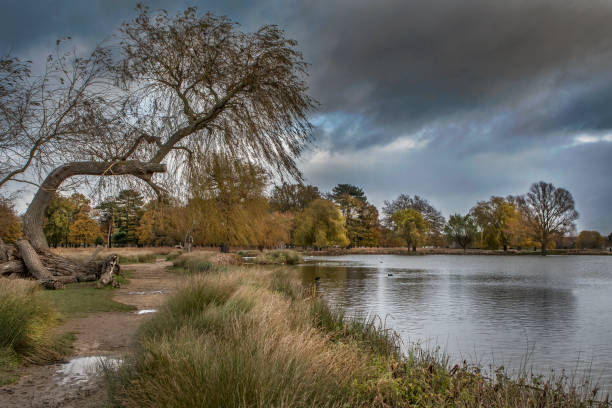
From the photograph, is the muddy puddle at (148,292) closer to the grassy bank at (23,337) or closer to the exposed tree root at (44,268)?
the exposed tree root at (44,268)

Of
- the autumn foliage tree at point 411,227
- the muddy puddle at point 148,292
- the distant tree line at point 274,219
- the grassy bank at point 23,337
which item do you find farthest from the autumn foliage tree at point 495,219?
the grassy bank at point 23,337

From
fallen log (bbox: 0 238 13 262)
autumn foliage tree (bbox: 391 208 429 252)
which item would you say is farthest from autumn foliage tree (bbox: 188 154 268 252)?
autumn foliage tree (bbox: 391 208 429 252)

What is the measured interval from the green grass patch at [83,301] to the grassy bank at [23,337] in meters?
2.04

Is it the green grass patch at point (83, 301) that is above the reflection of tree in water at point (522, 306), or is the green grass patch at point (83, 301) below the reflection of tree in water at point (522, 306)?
above

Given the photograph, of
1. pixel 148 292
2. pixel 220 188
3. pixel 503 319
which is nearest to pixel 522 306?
pixel 503 319

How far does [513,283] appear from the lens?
67.4 ft

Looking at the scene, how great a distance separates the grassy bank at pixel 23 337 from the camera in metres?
4.10

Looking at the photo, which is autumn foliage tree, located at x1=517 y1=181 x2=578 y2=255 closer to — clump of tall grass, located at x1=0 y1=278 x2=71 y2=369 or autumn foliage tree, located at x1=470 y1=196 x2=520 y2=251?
autumn foliage tree, located at x1=470 y1=196 x2=520 y2=251

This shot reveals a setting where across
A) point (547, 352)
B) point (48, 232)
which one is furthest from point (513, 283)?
point (48, 232)

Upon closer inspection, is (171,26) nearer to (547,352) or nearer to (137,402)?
(137,402)

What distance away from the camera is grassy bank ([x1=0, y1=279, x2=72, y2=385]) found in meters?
4.10

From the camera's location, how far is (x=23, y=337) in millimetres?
4555

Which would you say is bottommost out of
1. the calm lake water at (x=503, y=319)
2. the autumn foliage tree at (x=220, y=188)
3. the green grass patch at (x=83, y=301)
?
the calm lake water at (x=503, y=319)

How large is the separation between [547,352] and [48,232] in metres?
58.7
